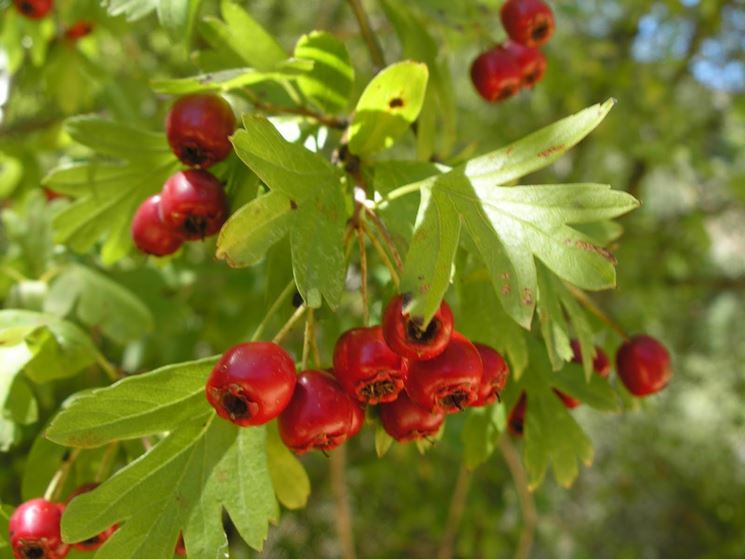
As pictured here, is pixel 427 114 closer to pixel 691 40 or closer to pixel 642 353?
pixel 642 353

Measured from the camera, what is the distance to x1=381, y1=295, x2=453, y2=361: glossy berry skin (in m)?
0.98

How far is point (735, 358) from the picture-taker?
6.17m

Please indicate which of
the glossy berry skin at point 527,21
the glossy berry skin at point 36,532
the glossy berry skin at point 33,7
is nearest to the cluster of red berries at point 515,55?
the glossy berry skin at point 527,21

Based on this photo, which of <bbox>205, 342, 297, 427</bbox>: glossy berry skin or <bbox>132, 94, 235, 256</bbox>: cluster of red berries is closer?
<bbox>205, 342, 297, 427</bbox>: glossy berry skin

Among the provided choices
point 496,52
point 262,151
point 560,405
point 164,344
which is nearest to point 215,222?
point 262,151

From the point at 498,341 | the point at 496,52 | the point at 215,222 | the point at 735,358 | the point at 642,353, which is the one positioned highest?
the point at 215,222

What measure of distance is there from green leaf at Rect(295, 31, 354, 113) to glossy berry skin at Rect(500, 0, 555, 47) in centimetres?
54

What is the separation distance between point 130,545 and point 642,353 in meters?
1.02

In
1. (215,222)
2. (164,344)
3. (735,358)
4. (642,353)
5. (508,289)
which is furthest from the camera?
(735,358)

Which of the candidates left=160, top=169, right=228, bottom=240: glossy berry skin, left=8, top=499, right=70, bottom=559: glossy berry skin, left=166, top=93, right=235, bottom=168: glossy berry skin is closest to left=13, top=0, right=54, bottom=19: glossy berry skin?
left=166, top=93, right=235, bottom=168: glossy berry skin

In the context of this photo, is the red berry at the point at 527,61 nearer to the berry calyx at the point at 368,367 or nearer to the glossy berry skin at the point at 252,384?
the berry calyx at the point at 368,367

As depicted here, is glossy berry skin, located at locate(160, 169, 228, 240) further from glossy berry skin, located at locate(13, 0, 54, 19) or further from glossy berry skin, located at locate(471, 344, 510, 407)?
glossy berry skin, located at locate(13, 0, 54, 19)

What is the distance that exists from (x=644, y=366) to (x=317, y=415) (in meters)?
0.79

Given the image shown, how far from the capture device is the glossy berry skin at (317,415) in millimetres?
1009
